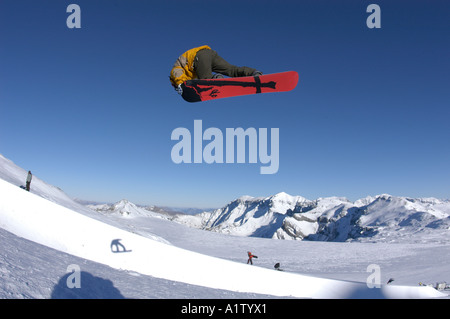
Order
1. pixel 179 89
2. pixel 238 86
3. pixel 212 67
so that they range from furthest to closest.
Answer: pixel 238 86 < pixel 212 67 < pixel 179 89

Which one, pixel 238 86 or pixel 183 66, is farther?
pixel 238 86

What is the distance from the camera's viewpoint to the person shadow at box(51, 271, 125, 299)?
373cm

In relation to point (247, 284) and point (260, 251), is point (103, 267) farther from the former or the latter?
point (260, 251)

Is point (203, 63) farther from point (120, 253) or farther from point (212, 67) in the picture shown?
point (120, 253)

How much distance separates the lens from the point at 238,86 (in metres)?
6.07

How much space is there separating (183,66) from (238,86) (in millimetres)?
1570

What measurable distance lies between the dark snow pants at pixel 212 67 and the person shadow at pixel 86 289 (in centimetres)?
437

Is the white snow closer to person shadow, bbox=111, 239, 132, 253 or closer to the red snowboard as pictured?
person shadow, bbox=111, 239, 132, 253

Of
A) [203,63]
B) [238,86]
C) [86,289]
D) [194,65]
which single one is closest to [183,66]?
[194,65]

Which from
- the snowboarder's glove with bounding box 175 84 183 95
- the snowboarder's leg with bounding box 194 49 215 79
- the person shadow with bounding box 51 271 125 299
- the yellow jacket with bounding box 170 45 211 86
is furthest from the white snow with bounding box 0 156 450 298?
the snowboarder's leg with bounding box 194 49 215 79

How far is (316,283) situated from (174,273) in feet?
14.6

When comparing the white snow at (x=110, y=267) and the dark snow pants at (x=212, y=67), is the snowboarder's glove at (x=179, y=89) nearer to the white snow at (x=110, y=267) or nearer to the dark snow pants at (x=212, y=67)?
the dark snow pants at (x=212, y=67)

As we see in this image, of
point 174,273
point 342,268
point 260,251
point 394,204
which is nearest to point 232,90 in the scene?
point 174,273

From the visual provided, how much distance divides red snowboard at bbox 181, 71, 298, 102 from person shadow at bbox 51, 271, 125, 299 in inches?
156
